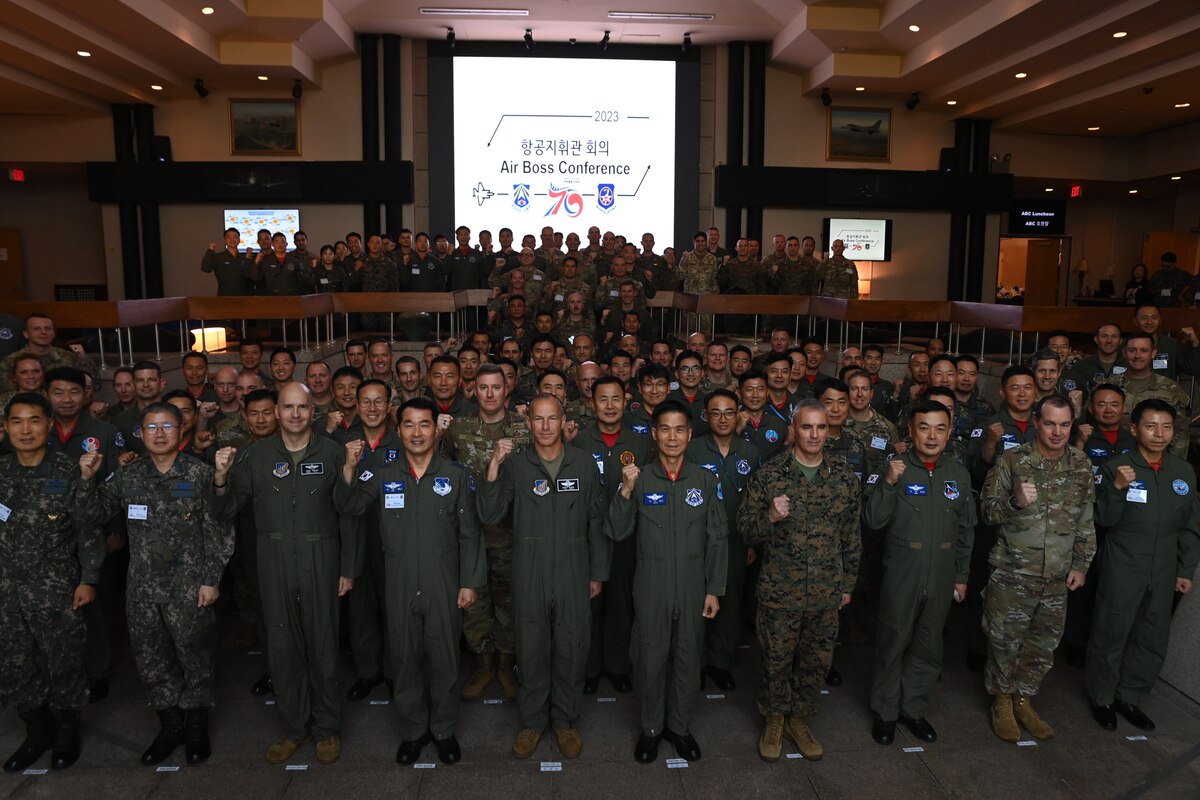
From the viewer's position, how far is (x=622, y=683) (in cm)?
436

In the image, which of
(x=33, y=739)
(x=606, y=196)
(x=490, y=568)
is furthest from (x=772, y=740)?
(x=606, y=196)

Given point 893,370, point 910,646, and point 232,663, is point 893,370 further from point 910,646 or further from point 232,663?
point 232,663

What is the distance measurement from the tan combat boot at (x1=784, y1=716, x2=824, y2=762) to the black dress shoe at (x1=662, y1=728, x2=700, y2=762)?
46 centimetres

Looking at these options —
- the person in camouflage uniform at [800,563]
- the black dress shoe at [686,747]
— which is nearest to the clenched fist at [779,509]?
the person in camouflage uniform at [800,563]

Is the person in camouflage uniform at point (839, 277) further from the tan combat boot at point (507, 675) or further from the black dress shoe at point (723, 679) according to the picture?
the tan combat boot at point (507, 675)

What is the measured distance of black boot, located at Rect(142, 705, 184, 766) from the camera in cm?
365

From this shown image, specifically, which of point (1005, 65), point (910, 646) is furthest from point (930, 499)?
point (1005, 65)

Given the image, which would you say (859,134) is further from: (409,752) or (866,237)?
(409,752)

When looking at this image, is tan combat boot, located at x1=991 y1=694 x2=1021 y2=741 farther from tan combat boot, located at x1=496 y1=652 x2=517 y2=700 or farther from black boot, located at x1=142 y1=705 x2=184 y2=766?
black boot, located at x1=142 y1=705 x2=184 y2=766

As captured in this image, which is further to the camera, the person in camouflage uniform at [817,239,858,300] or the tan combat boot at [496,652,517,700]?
the person in camouflage uniform at [817,239,858,300]

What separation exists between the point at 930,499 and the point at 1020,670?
1.00 m

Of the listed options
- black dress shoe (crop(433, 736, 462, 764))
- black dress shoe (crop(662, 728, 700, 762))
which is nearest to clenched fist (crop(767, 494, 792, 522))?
black dress shoe (crop(662, 728, 700, 762))

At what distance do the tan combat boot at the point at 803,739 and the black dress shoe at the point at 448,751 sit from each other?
5.10 feet

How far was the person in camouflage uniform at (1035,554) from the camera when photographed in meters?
Answer: 3.84
